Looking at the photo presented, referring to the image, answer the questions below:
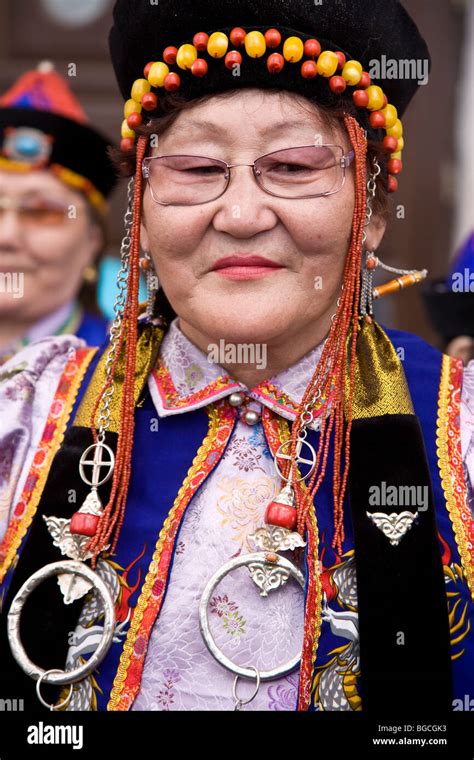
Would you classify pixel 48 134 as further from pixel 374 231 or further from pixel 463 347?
pixel 374 231

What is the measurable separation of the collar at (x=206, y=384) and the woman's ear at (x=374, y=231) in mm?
224

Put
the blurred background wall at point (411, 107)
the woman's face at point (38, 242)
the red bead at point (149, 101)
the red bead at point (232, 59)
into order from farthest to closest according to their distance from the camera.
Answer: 1. the blurred background wall at point (411, 107)
2. the woman's face at point (38, 242)
3. the red bead at point (149, 101)
4. the red bead at point (232, 59)

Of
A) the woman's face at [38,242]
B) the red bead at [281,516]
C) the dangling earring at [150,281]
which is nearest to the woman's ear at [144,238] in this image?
the dangling earring at [150,281]

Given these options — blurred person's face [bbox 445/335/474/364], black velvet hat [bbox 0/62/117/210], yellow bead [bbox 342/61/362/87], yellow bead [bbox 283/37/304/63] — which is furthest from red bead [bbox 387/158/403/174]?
black velvet hat [bbox 0/62/117/210]

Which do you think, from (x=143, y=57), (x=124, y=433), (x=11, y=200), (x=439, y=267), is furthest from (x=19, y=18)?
(x=124, y=433)

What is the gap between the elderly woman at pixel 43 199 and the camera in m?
3.72

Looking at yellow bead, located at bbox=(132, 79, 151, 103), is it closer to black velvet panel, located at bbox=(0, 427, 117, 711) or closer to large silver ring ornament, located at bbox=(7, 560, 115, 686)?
black velvet panel, located at bbox=(0, 427, 117, 711)

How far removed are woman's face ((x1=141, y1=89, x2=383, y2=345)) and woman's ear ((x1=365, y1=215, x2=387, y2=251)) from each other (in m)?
0.14

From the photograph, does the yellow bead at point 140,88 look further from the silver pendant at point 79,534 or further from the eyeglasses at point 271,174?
the silver pendant at point 79,534

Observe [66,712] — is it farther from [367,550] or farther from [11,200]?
[11,200]

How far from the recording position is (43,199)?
3744mm

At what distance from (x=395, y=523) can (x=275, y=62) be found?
821 millimetres

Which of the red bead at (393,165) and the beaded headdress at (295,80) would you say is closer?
the beaded headdress at (295,80)

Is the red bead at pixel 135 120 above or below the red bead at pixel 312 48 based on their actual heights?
below
